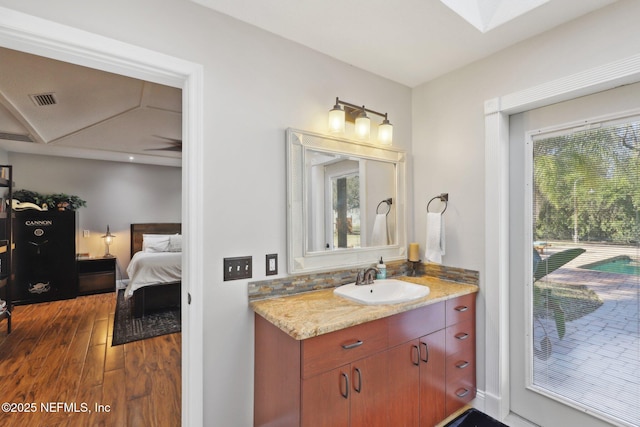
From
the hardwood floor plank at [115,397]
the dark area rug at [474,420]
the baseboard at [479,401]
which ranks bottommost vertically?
the hardwood floor plank at [115,397]

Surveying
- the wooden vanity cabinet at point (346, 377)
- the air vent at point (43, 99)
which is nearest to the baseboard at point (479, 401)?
the wooden vanity cabinet at point (346, 377)

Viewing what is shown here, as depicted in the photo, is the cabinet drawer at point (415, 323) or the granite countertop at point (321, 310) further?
the cabinet drawer at point (415, 323)

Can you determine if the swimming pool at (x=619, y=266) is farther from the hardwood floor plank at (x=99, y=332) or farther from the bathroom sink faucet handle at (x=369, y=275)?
the hardwood floor plank at (x=99, y=332)

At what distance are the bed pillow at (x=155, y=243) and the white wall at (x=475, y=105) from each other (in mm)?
4370

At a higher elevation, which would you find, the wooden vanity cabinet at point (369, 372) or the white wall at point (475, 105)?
the white wall at point (475, 105)

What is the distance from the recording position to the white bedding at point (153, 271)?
384cm

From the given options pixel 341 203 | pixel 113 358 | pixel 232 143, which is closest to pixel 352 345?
pixel 341 203

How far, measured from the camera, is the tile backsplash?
1.72m

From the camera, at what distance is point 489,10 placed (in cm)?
173

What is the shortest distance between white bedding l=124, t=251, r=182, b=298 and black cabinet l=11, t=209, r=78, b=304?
5.20 feet

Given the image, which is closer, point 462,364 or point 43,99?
point 462,364

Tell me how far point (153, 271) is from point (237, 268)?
2923 millimetres

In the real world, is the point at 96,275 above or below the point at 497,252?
below

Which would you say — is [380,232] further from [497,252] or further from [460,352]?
[460,352]
